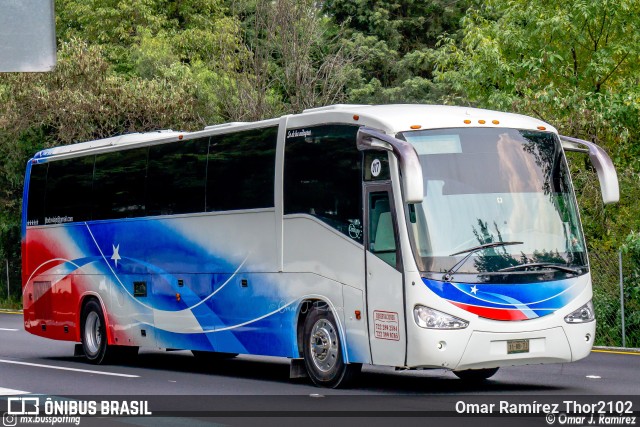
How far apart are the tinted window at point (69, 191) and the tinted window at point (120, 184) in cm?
32

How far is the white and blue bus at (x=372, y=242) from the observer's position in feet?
44.5

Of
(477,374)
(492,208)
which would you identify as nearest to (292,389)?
(477,374)

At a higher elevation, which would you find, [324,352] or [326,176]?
[326,176]

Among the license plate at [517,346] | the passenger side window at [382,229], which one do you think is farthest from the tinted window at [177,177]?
the license plate at [517,346]

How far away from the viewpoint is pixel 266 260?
16.1 meters

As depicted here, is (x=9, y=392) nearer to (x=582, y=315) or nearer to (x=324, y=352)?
(x=324, y=352)

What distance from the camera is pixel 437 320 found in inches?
528

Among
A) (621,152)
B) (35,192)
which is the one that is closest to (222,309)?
(35,192)

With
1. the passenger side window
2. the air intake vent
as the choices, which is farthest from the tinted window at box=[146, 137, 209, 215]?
the passenger side window

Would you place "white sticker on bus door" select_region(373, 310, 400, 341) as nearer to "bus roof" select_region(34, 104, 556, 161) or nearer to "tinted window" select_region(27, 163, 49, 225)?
"bus roof" select_region(34, 104, 556, 161)

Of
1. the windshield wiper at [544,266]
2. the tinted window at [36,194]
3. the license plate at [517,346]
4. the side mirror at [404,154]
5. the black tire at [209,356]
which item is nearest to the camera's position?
the side mirror at [404,154]

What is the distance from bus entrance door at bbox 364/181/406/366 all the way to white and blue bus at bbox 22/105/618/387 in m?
0.02

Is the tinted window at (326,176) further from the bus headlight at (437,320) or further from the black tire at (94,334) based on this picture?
the black tire at (94,334)

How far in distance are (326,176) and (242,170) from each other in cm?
199
